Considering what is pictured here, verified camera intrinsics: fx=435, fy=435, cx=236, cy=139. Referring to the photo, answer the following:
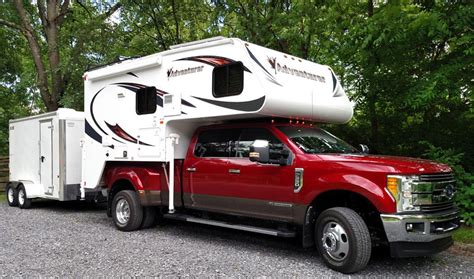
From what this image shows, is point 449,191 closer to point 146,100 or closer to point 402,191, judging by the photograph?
point 402,191

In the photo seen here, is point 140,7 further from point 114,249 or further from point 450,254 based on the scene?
point 450,254

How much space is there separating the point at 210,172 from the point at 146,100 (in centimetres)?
213

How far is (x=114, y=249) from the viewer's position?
6.70m

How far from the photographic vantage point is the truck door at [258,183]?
6.07 metres

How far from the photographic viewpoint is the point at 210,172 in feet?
23.0

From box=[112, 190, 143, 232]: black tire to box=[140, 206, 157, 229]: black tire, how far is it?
129mm

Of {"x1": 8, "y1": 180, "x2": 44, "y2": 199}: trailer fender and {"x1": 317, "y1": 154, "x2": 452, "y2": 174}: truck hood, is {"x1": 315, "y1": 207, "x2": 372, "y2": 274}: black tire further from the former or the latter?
{"x1": 8, "y1": 180, "x2": 44, "y2": 199}: trailer fender

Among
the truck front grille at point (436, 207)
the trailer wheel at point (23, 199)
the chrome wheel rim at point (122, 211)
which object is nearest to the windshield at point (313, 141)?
the truck front grille at point (436, 207)

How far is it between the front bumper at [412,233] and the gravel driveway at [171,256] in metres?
0.46

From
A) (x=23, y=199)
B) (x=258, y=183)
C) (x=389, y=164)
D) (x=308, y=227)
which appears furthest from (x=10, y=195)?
(x=389, y=164)

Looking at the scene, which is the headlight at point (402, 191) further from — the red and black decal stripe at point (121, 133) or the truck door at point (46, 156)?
the truck door at point (46, 156)

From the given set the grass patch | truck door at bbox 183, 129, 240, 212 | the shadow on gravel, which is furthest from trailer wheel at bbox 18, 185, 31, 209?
the grass patch

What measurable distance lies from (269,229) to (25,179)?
27.5ft

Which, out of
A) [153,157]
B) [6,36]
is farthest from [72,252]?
[6,36]
